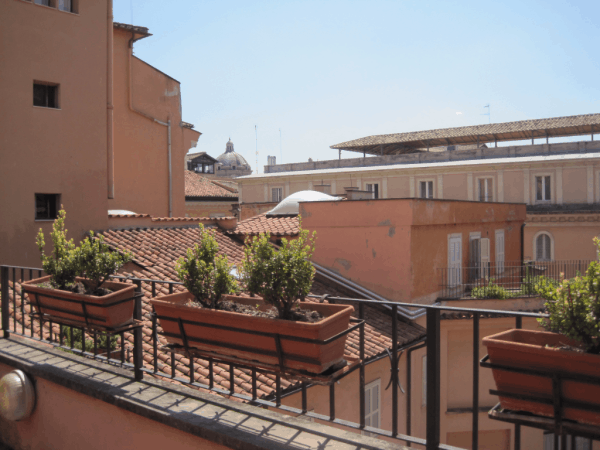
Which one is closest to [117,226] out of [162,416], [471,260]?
[471,260]

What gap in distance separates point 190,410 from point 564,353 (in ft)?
6.82

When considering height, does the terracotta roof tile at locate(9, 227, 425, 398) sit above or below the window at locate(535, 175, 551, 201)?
below

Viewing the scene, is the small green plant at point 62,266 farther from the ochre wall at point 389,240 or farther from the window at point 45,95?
the ochre wall at point 389,240

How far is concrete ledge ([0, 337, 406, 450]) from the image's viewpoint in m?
2.65

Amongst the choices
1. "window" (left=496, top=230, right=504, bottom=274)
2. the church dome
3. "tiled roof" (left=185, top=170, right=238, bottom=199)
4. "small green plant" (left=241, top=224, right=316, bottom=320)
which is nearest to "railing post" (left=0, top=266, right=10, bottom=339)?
"small green plant" (left=241, top=224, right=316, bottom=320)

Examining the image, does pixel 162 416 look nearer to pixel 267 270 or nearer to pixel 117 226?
pixel 267 270

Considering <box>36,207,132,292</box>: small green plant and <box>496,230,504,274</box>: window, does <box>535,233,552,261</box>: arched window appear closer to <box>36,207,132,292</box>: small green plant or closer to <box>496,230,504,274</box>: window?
<box>496,230,504,274</box>: window

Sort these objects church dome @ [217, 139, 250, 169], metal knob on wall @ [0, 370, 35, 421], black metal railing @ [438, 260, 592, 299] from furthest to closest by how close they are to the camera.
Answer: church dome @ [217, 139, 250, 169]
black metal railing @ [438, 260, 592, 299]
metal knob on wall @ [0, 370, 35, 421]

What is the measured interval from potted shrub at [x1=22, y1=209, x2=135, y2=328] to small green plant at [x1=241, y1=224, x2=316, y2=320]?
4.10 feet

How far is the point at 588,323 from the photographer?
1.97 m

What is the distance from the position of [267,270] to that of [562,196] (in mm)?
30584

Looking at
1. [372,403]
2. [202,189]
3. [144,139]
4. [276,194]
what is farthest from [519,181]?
[372,403]

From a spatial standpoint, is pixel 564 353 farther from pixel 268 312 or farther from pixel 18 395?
pixel 18 395

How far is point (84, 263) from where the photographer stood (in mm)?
4059
